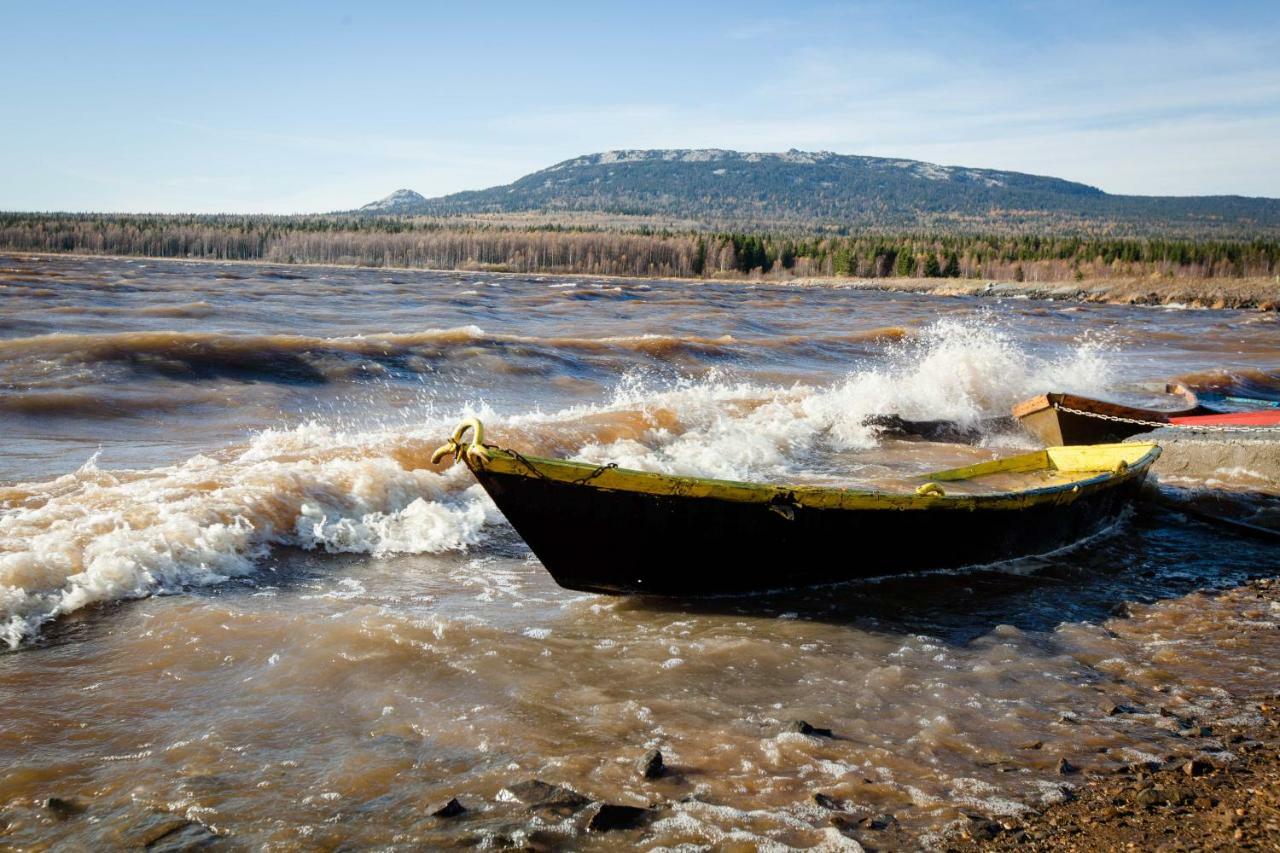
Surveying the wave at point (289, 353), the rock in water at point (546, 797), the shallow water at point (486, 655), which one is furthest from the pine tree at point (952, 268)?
the rock in water at point (546, 797)

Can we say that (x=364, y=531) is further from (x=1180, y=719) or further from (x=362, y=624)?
(x=1180, y=719)

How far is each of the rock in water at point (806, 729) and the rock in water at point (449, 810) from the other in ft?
5.05

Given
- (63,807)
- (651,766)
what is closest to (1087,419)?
(651,766)

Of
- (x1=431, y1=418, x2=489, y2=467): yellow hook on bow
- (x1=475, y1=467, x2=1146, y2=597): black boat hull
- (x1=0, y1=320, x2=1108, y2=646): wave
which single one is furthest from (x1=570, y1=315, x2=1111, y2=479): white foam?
(x1=431, y1=418, x2=489, y2=467): yellow hook on bow

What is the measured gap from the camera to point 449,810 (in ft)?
11.7

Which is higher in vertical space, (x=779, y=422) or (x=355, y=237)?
(x=355, y=237)

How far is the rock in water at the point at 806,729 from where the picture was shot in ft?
14.1

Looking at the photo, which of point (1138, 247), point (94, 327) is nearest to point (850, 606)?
point (94, 327)

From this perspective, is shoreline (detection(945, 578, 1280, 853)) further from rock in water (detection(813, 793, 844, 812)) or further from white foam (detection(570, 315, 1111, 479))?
white foam (detection(570, 315, 1111, 479))

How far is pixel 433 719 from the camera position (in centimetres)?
441

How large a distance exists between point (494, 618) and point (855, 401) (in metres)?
9.67

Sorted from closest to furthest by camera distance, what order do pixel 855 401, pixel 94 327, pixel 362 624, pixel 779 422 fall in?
1. pixel 362 624
2. pixel 779 422
3. pixel 855 401
4. pixel 94 327

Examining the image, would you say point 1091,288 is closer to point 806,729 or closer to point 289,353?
point 289,353

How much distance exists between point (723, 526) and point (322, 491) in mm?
3914
